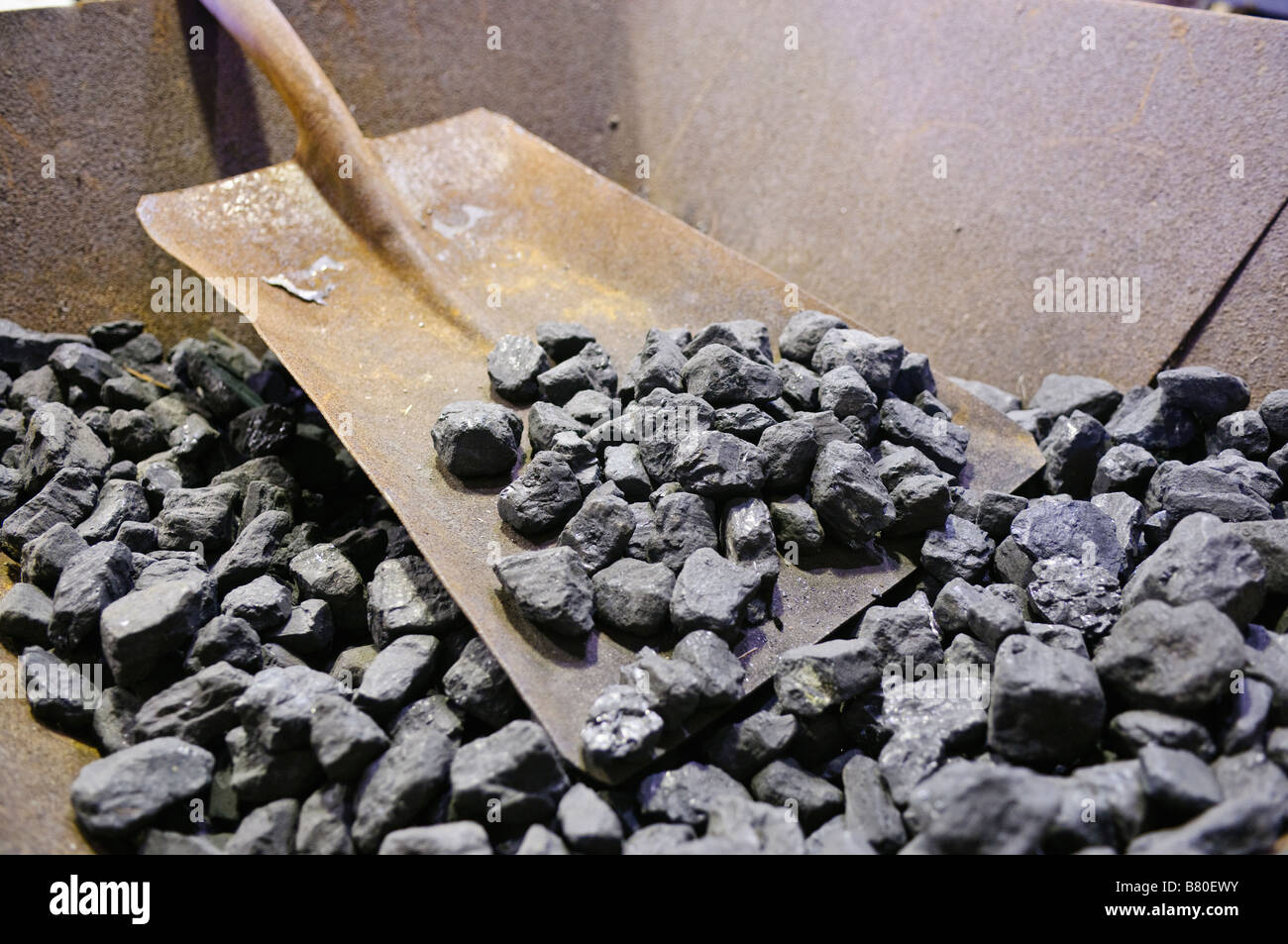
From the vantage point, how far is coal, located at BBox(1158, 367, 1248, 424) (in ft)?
5.43

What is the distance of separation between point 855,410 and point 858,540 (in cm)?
28

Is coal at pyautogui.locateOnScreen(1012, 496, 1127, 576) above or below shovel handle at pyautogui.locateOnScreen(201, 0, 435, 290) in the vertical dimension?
below

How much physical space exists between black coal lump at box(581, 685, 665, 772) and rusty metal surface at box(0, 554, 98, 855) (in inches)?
26.4

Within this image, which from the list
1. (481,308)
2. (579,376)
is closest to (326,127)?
(481,308)

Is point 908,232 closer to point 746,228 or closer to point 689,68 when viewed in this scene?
point 746,228

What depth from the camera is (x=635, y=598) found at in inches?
52.7

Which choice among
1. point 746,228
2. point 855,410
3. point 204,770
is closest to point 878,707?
point 855,410

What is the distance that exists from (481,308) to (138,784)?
1.16m

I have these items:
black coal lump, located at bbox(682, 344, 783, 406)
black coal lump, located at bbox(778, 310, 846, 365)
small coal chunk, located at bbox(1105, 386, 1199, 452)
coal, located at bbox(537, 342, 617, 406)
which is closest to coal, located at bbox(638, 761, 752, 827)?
black coal lump, located at bbox(682, 344, 783, 406)

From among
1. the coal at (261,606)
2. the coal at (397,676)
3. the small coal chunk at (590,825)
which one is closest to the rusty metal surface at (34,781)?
the coal at (261,606)

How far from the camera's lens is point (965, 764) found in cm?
111

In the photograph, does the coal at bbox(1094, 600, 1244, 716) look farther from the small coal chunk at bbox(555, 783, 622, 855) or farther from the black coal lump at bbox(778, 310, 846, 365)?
the black coal lump at bbox(778, 310, 846, 365)

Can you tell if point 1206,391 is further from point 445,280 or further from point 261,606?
point 261,606

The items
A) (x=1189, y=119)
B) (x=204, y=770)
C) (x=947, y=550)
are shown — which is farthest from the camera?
(x=1189, y=119)
